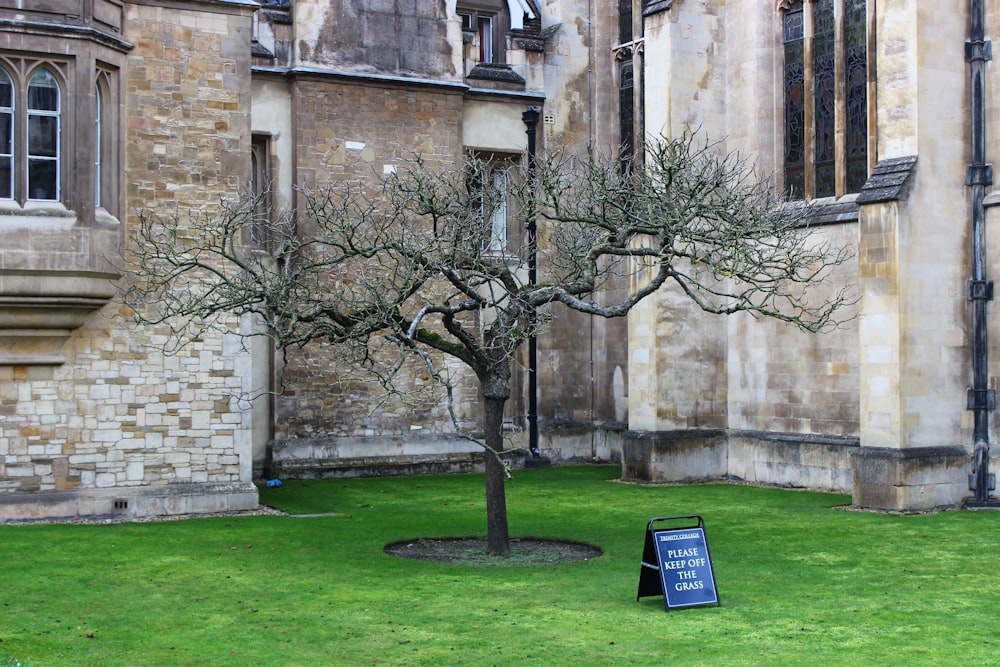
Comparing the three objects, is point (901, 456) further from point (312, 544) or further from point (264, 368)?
point (264, 368)

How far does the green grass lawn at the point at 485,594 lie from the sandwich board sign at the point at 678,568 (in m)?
0.17

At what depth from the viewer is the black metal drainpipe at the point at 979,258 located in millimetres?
17250

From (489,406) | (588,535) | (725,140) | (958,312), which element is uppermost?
(725,140)

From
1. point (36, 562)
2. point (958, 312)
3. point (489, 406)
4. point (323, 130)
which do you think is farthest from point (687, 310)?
point (36, 562)

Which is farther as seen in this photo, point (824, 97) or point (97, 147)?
point (824, 97)

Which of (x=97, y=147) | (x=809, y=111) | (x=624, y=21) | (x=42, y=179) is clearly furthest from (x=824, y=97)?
(x=42, y=179)

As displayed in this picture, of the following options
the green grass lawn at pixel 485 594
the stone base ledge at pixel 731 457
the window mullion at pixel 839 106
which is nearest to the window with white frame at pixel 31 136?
the green grass lawn at pixel 485 594

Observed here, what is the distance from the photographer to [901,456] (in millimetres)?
16672

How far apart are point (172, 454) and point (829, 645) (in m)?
10.4

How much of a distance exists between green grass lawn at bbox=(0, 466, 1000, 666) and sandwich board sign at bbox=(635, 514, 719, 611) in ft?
0.56

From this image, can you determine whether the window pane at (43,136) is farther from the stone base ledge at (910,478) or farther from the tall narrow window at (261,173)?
the stone base ledge at (910,478)

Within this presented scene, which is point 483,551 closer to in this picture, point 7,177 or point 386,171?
point 7,177

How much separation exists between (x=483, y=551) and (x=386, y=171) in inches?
410

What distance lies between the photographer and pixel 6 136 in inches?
608
